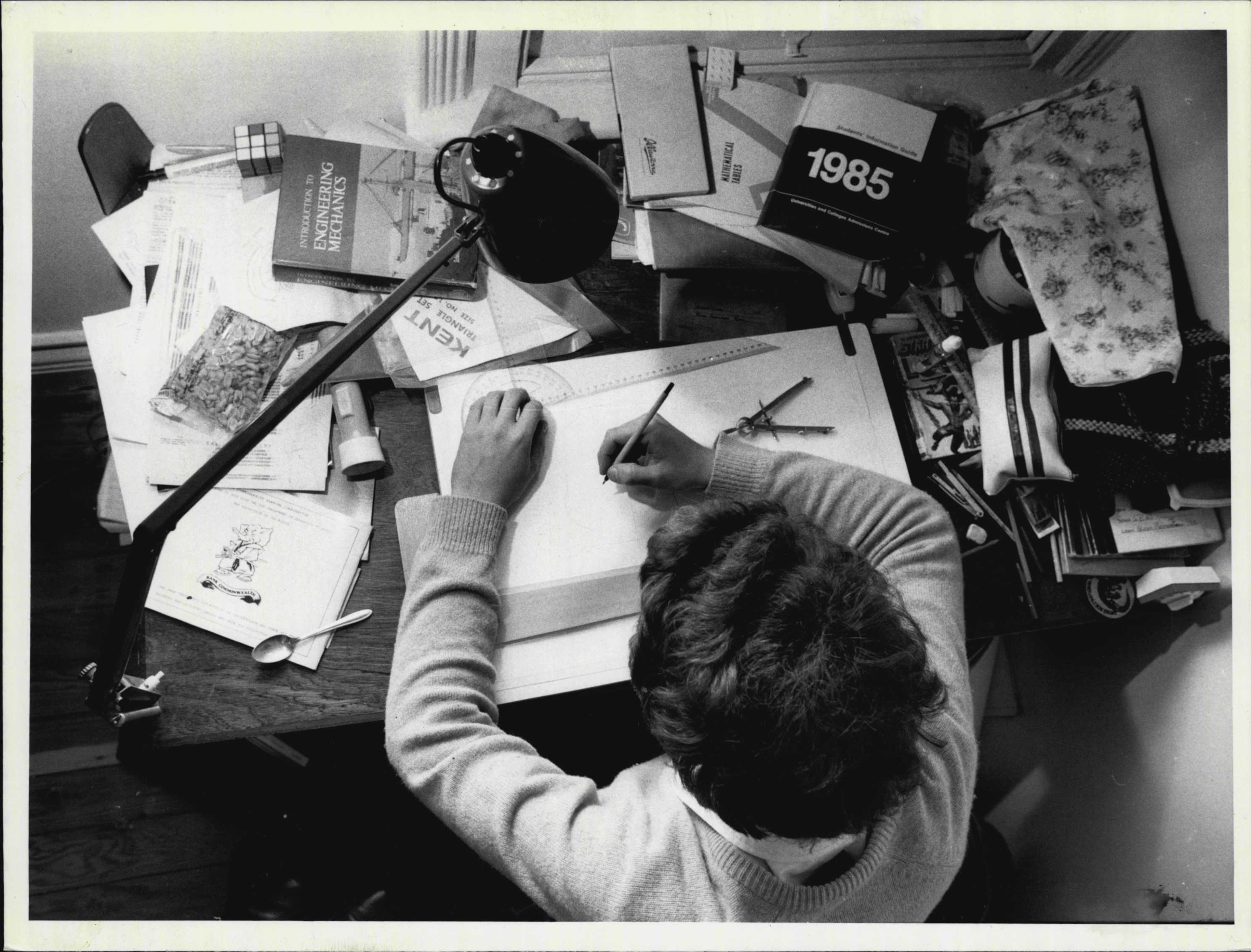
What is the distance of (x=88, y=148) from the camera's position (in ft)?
3.62

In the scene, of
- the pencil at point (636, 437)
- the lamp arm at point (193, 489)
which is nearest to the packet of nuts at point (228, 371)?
the lamp arm at point (193, 489)

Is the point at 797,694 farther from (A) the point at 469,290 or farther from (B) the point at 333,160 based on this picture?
(B) the point at 333,160

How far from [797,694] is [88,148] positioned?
1.11 meters

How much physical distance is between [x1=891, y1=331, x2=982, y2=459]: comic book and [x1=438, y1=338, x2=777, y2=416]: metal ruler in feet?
0.61

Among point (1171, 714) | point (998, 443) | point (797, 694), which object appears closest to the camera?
point (797, 694)

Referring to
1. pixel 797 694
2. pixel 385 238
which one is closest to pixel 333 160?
pixel 385 238

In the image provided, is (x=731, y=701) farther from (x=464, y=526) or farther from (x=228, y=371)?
(x=228, y=371)

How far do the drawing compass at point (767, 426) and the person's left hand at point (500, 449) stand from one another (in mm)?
247

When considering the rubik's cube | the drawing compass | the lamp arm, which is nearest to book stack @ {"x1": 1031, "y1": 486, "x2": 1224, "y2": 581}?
the drawing compass

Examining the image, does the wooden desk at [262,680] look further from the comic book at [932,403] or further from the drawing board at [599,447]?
the comic book at [932,403]

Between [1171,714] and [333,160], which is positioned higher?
[333,160]

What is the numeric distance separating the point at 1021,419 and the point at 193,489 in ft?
2.97

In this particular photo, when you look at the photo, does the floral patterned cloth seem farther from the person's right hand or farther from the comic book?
the person's right hand

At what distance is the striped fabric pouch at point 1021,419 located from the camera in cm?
102
